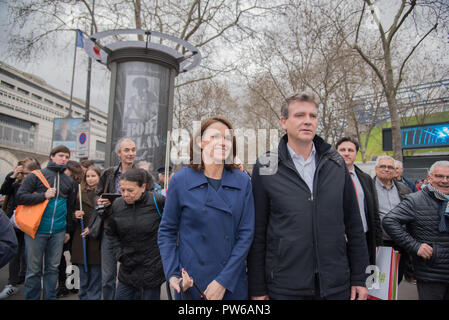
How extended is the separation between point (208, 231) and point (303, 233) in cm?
58

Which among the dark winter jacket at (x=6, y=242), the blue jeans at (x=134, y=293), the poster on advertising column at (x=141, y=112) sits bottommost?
the blue jeans at (x=134, y=293)

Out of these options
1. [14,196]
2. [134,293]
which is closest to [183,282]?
[134,293]

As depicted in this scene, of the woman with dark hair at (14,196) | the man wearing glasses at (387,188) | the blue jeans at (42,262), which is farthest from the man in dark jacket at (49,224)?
the man wearing glasses at (387,188)

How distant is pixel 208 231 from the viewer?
5.98 feet

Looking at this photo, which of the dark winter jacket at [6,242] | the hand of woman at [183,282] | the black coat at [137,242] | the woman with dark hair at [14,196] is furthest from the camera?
the woman with dark hair at [14,196]

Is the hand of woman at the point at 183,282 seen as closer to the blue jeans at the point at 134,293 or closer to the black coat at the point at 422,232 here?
the blue jeans at the point at 134,293

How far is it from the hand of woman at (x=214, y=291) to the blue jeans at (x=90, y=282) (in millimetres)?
2580

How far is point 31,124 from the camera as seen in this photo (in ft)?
167

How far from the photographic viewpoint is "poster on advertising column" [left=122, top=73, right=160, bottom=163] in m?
8.30

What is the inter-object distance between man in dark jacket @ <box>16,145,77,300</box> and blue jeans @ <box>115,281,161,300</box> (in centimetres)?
140

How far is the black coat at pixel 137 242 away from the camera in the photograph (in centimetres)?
277

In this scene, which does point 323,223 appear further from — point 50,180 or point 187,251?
point 50,180

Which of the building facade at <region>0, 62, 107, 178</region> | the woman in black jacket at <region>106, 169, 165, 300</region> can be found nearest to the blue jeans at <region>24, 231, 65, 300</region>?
the woman in black jacket at <region>106, 169, 165, 300</region>
